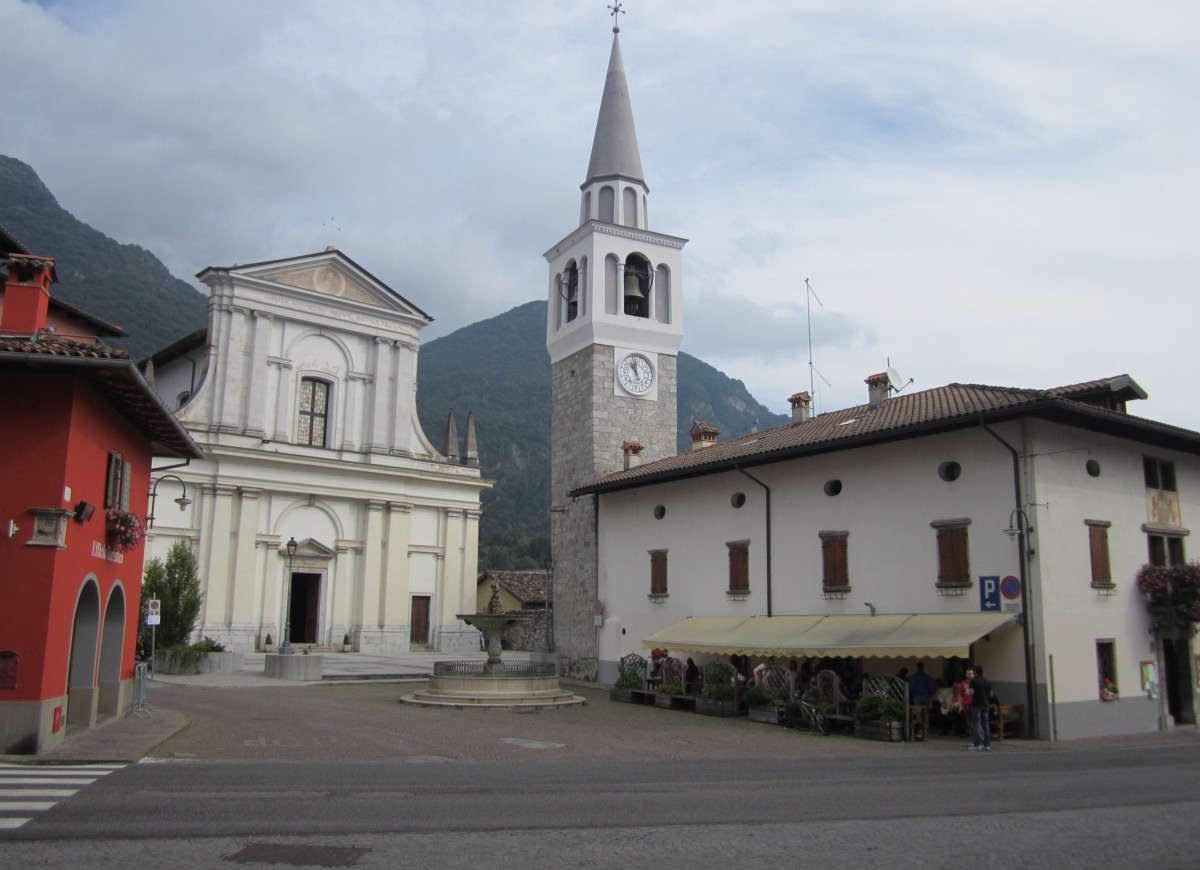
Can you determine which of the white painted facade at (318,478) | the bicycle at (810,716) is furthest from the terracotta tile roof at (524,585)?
the bicycle at (810,716)

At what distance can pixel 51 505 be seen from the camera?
13.1 meters

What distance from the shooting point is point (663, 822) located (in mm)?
9227

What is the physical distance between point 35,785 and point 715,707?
14.6 m

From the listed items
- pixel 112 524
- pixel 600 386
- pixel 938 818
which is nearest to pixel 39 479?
pixel 112 524

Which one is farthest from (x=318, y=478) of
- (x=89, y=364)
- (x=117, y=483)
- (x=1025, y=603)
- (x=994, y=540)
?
(x=1025, y=603)

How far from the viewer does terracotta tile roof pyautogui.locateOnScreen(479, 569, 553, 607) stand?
51.6 m

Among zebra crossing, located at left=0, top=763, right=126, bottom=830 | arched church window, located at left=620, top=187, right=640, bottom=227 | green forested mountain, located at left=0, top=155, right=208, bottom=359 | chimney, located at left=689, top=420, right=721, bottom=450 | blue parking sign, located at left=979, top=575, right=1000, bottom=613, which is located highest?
green forested mountain, located at left=0, top=155, right=208, bottom=359

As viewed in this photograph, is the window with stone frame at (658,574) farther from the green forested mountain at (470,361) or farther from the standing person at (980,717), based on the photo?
the green forested mountain at (470,361)

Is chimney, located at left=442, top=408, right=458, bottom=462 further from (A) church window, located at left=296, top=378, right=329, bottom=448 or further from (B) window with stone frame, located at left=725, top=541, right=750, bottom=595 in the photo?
(B) window with stone frame, located at left=725, top=541, right=750, bottom=595

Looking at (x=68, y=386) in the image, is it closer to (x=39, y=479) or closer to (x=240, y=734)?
(x=39, y=479)

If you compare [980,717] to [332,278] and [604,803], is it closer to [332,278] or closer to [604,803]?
[604,803]

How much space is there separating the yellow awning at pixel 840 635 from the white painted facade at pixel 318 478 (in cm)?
1665

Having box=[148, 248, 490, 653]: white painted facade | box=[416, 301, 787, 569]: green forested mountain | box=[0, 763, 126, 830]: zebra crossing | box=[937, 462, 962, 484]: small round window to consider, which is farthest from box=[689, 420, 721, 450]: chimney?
box=[416, 301, 787, 569]: green forested mountain

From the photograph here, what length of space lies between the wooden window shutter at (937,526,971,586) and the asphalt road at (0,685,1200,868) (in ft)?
10.4
